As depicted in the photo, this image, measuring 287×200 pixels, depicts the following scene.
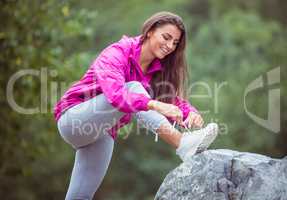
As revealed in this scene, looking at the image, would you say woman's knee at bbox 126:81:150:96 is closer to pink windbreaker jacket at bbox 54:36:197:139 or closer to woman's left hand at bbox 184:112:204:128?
pink windbreaker jacket at bbox 54:36:197:139

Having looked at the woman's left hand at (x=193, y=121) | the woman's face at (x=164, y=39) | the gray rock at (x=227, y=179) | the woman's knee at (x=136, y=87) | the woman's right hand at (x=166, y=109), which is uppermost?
the woman's face at (x=164, y=39)

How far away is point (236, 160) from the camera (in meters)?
3.42

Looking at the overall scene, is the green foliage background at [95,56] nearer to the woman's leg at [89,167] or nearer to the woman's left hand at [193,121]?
the woman's leg at [89,167]

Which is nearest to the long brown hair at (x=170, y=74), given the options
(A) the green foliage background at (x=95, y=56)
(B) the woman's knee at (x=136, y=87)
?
(B) the woman's knee at (x=136, y=87)

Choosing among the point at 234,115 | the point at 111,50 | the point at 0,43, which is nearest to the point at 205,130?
the point at 111,50

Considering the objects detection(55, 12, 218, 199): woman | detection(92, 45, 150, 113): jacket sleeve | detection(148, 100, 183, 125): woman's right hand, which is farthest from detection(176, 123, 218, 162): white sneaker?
detection(92, 45, 150, 113): jacket sleeve

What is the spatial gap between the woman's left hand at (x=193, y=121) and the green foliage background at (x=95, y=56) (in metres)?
4.93

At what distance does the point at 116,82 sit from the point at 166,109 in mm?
302

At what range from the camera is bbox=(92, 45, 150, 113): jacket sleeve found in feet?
10.5

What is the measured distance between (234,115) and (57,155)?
13.3 feet

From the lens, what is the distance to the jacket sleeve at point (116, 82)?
3.20 m

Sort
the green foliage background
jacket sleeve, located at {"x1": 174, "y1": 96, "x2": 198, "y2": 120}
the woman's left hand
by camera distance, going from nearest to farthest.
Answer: the woman's left hand, jacket sleeve, located at {"x1": 174, "y1": 96, "x2": 198, "y2": 120}, the green foliage background

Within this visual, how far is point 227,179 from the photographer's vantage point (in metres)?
3.39

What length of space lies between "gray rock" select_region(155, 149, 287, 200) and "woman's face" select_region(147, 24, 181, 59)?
64 centimetres
